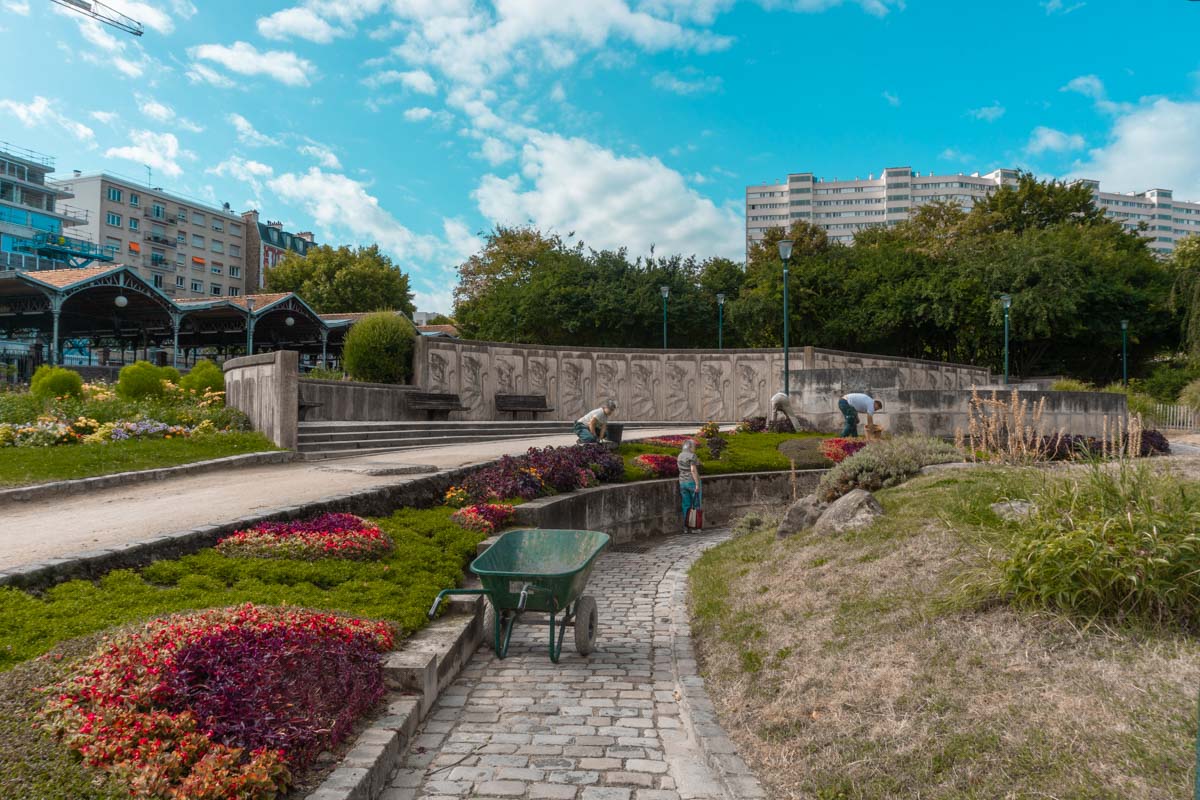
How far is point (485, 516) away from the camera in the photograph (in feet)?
29.2

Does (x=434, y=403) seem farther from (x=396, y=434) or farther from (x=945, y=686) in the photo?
(x=945, y=686)

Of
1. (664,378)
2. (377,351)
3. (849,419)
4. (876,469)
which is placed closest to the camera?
(876,469)

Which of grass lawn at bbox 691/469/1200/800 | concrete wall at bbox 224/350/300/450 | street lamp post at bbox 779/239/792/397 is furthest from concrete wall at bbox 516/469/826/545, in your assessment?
street lamp post at bbox 779/239/792/397

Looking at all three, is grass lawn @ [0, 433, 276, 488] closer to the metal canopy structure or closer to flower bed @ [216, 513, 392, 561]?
flower bed @ [216, 513, 392, 561]

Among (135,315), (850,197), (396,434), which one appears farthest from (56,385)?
(850,197)

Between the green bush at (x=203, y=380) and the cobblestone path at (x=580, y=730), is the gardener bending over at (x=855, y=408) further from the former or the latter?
the green bush at (x=203, y=380)

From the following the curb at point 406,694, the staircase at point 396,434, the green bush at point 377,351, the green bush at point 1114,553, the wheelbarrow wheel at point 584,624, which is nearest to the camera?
the curb at point 406,694

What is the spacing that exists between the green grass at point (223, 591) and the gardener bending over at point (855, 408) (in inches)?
459

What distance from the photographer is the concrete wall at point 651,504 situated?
10398mm

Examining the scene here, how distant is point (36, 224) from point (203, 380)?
62.1 metres

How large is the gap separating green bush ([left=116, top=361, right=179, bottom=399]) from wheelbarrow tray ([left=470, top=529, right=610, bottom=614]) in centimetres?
1243

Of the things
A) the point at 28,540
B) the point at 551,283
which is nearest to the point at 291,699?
the point at 28,540

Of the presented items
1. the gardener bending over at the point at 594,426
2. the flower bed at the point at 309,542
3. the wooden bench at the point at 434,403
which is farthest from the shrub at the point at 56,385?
the flower bed at the point at 309,542

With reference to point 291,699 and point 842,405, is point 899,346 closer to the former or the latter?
point 842,405
